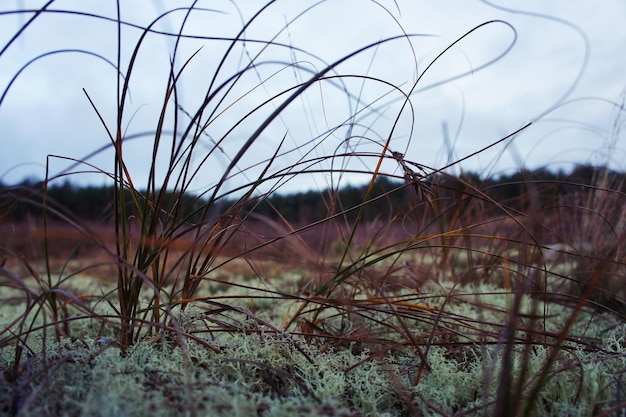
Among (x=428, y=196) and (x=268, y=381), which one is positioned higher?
(x=428, y=196)

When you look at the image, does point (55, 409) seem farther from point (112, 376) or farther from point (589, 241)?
point (589, 241)

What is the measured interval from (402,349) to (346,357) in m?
0.24

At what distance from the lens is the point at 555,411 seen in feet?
2.63

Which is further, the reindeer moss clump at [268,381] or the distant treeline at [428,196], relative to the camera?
the distant treeline at [428,196]

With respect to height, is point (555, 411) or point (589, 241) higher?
point (589, 241)

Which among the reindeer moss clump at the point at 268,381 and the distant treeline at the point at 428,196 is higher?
the distant treeline at the point at 428,196

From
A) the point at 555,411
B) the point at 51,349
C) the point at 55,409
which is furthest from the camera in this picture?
the point at 51,349

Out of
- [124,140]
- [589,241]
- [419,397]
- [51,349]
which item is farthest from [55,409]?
[589,241]

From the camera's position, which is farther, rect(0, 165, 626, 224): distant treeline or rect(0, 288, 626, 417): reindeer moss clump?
rect(0, 165, 626, 224): distant treeline

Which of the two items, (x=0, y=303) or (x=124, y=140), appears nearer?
(x=124, y=140)

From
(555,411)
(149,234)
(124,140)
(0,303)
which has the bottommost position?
(0,303)

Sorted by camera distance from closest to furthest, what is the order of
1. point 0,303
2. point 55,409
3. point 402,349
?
1. point 55,409
2. point 402,349
3. point 0,303

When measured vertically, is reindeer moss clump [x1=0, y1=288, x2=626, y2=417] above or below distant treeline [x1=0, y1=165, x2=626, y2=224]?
below

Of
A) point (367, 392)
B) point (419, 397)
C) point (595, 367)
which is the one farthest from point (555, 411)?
point (367, 392)
